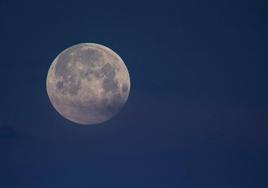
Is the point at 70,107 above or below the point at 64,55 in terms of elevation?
below

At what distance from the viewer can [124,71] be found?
1631 cm

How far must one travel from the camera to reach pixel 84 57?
15844 mm

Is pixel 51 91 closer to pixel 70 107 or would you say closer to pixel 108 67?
pixel 70 107

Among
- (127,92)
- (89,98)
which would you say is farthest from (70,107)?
(127,92)

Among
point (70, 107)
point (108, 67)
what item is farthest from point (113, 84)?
point (70, 107)

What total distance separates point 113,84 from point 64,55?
1760mm

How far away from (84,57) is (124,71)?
1348 millimetres

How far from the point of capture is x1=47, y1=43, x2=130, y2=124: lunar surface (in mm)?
15664

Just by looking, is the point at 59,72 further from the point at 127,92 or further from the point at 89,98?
the point at 127,92

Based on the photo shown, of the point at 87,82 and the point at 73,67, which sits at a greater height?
the point at 73,67

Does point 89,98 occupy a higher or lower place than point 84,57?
lower

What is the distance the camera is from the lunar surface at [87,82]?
51.4 ft

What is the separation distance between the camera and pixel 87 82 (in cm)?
1564

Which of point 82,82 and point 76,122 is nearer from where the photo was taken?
point 82,82
